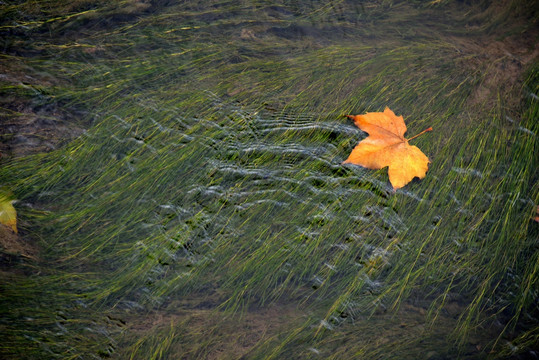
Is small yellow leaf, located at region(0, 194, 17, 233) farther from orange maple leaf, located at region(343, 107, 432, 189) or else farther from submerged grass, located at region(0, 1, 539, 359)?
orange maple leaf, located at region(343, 107, 432, 189)

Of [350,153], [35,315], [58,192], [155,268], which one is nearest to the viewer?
[35,315]

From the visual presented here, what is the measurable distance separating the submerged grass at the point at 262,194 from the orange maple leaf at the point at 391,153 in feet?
0.18

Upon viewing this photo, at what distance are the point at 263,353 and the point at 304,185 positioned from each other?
2.65ft

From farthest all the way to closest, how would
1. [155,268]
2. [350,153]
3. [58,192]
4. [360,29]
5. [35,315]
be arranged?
1. [360,29]
2. [350,153]
3. [58,192]
4. [155,268]
5. [35,315]

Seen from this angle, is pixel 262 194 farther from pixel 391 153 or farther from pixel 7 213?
pixel 7 213

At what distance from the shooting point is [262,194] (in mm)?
1771

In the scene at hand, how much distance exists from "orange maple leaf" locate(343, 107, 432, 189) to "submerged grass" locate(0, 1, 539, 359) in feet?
0.18

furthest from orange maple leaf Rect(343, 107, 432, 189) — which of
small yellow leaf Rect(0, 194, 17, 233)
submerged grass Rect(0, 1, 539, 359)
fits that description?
small yellow leaf Rect(0, 194, 17, 233)

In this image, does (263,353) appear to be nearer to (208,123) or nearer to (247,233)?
(247,233)

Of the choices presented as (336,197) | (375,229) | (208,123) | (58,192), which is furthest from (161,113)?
(375,229)

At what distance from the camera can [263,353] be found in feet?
5.14

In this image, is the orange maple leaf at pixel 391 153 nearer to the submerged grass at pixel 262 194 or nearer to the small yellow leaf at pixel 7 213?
the submerged grass at pixel 262 194

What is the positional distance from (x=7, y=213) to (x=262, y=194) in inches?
47.6

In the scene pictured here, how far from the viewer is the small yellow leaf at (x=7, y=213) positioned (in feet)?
5.41
